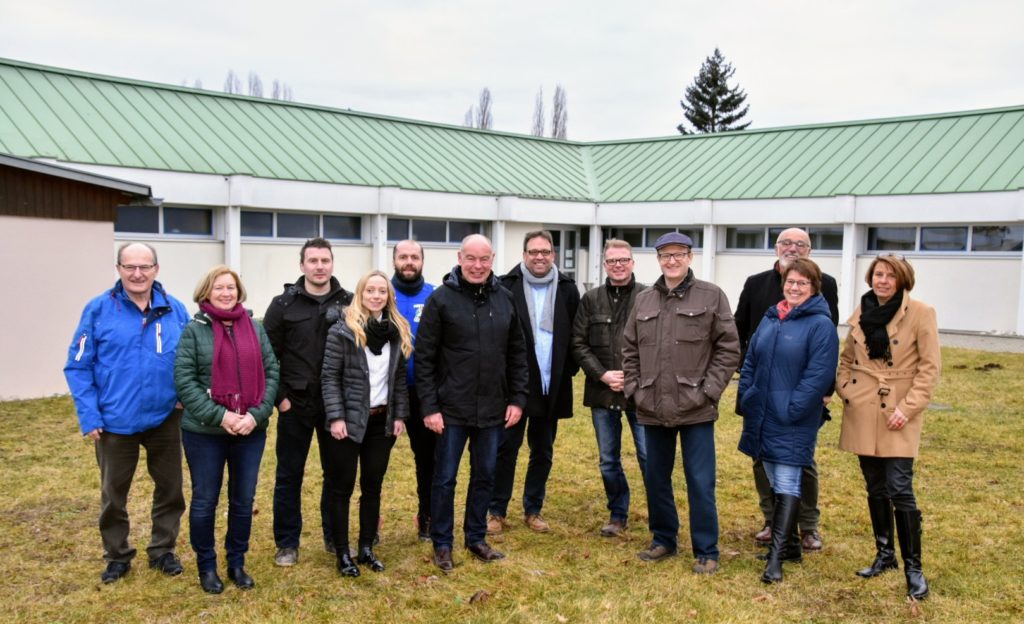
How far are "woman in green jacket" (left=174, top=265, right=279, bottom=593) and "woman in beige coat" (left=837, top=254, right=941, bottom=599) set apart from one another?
11.7 feet

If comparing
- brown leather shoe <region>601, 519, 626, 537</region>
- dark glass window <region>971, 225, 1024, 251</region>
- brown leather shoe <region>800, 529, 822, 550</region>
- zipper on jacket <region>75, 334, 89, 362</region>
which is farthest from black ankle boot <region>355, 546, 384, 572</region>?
dark glass window <region>971, 225, 1024, 251</region>

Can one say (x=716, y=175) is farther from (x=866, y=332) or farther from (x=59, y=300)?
(x=866, y=332)

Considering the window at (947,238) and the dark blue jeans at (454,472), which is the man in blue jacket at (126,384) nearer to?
the dark blue jeans at (454,472)

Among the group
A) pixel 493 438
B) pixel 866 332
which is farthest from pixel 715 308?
pixel 493 438

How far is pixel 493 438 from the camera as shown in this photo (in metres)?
5.33

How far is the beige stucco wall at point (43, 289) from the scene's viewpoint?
10.2 m

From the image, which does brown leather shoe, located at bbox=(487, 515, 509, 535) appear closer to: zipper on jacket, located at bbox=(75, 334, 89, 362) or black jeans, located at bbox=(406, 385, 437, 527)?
black jeans, located at bbox=(406, 385, 437, 527)

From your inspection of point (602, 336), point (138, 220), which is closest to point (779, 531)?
point (602, 336)

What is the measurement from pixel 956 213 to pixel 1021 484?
12.9 meters

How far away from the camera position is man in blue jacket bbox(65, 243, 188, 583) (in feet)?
15.7

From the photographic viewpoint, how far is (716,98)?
2020 inches

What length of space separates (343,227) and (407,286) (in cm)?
1534

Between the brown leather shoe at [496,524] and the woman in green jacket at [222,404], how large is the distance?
5.79ft

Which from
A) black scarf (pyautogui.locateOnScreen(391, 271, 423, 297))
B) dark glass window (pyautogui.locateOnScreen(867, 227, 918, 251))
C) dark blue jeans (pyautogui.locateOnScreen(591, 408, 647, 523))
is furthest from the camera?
dark glass window (pyautogui.locateOnScreen(867, 227, 918, 251))
